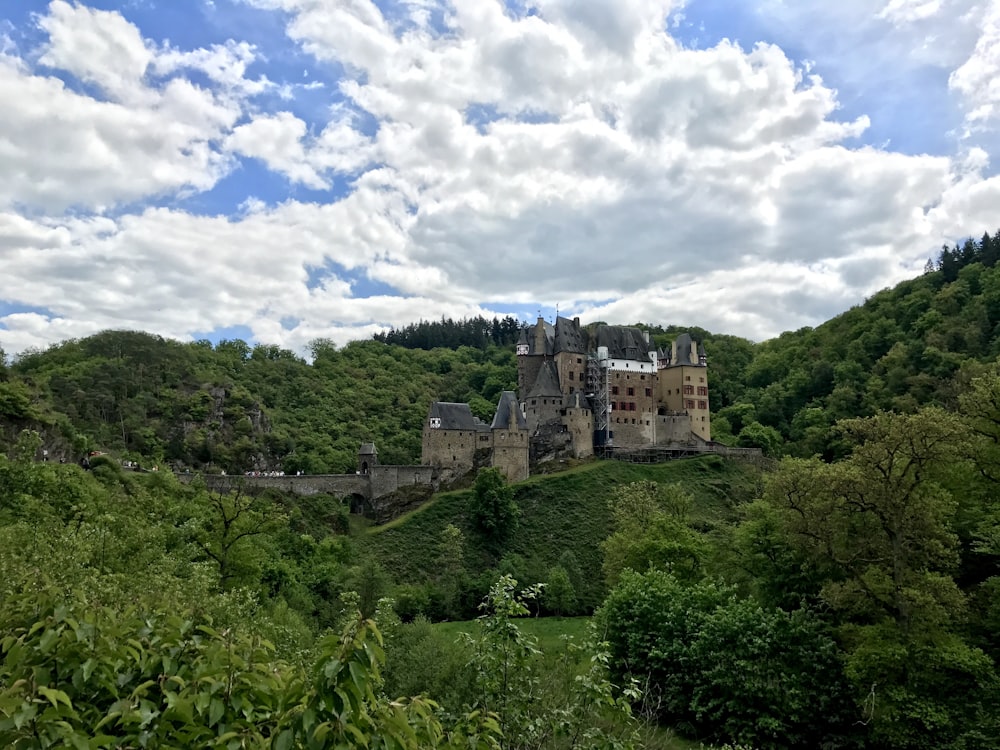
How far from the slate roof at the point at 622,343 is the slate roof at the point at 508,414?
12.4 meters

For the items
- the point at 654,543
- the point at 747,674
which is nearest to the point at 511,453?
the point at 654,543

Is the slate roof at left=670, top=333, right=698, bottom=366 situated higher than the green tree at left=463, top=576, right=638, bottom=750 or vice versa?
the slate roof at left=670, top=333, right=698, bottom=366

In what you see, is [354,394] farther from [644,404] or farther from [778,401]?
[778,401]

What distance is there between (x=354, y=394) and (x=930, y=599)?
274 feet

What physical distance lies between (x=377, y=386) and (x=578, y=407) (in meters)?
44.2

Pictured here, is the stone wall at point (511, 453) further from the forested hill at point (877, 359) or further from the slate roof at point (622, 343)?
the forested hill at point (877, 359)

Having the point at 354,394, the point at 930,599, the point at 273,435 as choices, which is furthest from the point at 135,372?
the point at 930,599

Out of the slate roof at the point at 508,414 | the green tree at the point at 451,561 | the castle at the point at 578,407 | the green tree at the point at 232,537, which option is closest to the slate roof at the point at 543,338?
the castle at the point at 578,407

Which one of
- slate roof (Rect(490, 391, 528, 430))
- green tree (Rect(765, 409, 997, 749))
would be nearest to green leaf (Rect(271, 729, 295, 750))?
green tree (Rect(765, 409, 997, 749))

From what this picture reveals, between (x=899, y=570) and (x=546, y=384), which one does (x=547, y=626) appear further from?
(x=546, y=384)

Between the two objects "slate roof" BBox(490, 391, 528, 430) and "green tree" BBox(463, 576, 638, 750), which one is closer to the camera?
"green tree" BBox(463, 576, 638, 750)

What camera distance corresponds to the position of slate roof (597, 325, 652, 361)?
70.6 m

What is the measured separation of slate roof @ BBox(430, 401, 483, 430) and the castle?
0.09 m

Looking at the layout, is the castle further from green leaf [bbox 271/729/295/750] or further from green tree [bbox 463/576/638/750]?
green leaf [bbox 271/729/295/750]
